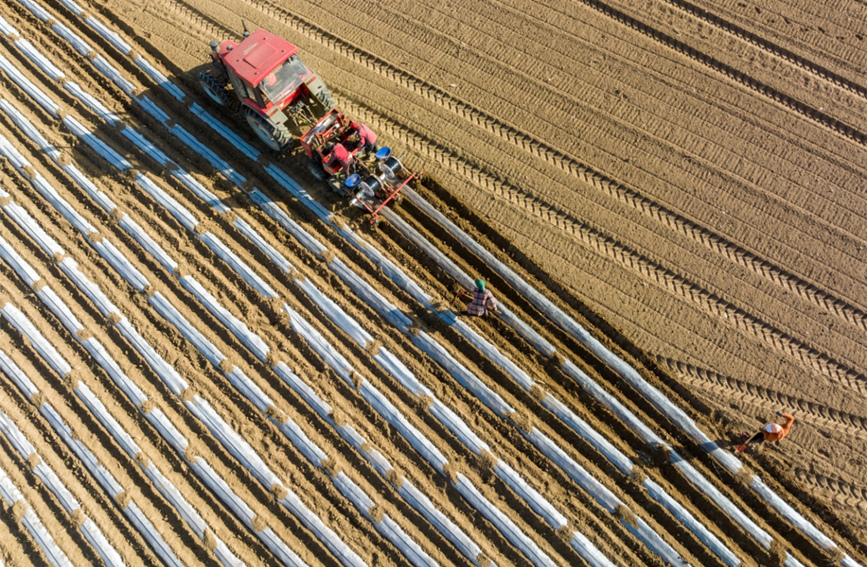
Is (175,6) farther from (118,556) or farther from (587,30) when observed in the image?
(118,556)

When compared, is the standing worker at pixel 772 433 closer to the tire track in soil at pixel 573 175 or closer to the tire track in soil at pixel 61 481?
the tire track in soil at pixel 573 175

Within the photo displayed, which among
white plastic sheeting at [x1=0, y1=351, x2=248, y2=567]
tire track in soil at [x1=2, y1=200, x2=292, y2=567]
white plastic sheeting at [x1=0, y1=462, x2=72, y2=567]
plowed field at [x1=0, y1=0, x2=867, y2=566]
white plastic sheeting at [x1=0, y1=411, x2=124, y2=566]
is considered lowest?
white plastic sheeting at [x1=0, y1=462, x2=72, y2=567]

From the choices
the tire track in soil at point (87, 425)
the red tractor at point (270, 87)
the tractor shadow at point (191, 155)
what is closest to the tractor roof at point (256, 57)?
the red tractor at point (270, 87)

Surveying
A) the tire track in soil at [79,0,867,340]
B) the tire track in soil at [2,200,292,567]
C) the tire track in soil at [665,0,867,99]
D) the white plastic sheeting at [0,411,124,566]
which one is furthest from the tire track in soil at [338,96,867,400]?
the white plastic sheeting at [0,411,124,566]

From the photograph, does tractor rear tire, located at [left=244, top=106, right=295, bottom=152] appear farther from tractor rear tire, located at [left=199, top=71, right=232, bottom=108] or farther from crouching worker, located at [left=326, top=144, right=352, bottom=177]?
crouching worker, located at [left=326, top=144, right=352, bottom=177]

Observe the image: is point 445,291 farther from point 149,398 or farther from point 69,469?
point 69,469

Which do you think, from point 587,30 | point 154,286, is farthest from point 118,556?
point 587,30
